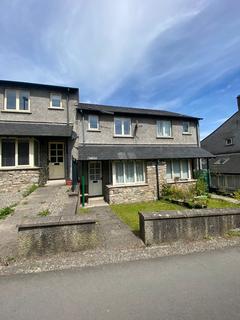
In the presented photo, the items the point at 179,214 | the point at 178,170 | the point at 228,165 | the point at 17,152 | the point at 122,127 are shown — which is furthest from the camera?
the point at 228,165

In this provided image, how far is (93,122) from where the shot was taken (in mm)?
14820

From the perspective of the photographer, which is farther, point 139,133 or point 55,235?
point 139,133

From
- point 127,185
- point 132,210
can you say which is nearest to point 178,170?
point 127,185

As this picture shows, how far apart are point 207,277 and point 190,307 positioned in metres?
1.01

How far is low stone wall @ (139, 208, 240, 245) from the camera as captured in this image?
5141mm

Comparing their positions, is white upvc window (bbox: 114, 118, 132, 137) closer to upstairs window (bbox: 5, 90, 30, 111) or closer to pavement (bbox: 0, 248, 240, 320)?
upstairs window (bbox: 5, 90, 30, 111)

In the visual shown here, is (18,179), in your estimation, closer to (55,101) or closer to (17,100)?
(17,100)

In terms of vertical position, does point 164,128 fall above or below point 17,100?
below

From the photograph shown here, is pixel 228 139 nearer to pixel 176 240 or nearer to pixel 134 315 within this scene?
pixel 176 240

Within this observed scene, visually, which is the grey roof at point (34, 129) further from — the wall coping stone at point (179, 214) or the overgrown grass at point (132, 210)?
the wall coping stone at point (179, 214)

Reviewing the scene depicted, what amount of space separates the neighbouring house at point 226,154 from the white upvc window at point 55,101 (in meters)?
15.1

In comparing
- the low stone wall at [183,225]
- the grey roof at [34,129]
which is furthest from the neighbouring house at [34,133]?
the low stone wall at [183,225]

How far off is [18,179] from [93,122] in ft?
21.6

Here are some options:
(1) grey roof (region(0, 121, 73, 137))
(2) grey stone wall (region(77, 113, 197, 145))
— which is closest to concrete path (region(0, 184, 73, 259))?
(1) grey roof (region(0, 121, 73, 137))
